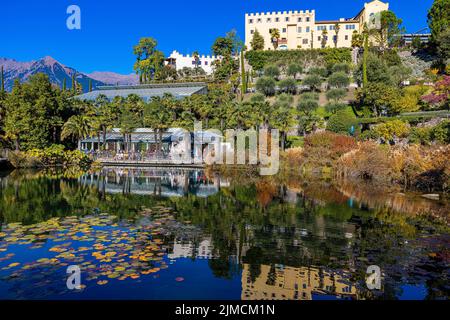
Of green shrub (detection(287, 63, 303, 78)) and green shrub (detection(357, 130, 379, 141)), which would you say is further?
green shrub (detection(287, 63, 303, 78))

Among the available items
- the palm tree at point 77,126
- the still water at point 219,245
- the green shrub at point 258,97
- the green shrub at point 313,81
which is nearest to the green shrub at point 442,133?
the still water at point 219,245

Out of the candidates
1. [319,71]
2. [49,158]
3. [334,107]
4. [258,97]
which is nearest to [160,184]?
[49,158]

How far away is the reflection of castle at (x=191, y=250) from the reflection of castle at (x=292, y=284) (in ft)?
5.11

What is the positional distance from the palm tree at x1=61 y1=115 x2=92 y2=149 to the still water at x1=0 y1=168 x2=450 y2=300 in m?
25.0

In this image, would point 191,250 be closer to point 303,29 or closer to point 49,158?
point 49,158

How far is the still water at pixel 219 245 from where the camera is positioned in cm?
849

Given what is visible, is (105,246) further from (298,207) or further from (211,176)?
(211,176)

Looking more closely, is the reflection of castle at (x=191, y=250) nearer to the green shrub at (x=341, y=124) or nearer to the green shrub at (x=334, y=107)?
the green shrub at (x=341, y=124)

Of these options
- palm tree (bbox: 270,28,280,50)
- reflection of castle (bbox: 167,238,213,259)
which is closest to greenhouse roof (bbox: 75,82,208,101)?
palm tree (bbox: 270,28,280,50)

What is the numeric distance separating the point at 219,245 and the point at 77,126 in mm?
37833

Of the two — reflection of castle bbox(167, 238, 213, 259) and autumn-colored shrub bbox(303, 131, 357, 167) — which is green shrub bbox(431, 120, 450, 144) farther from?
reflection of castle bbox(167, 238, 213, 259)

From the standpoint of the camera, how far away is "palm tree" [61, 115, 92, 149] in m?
45.3
